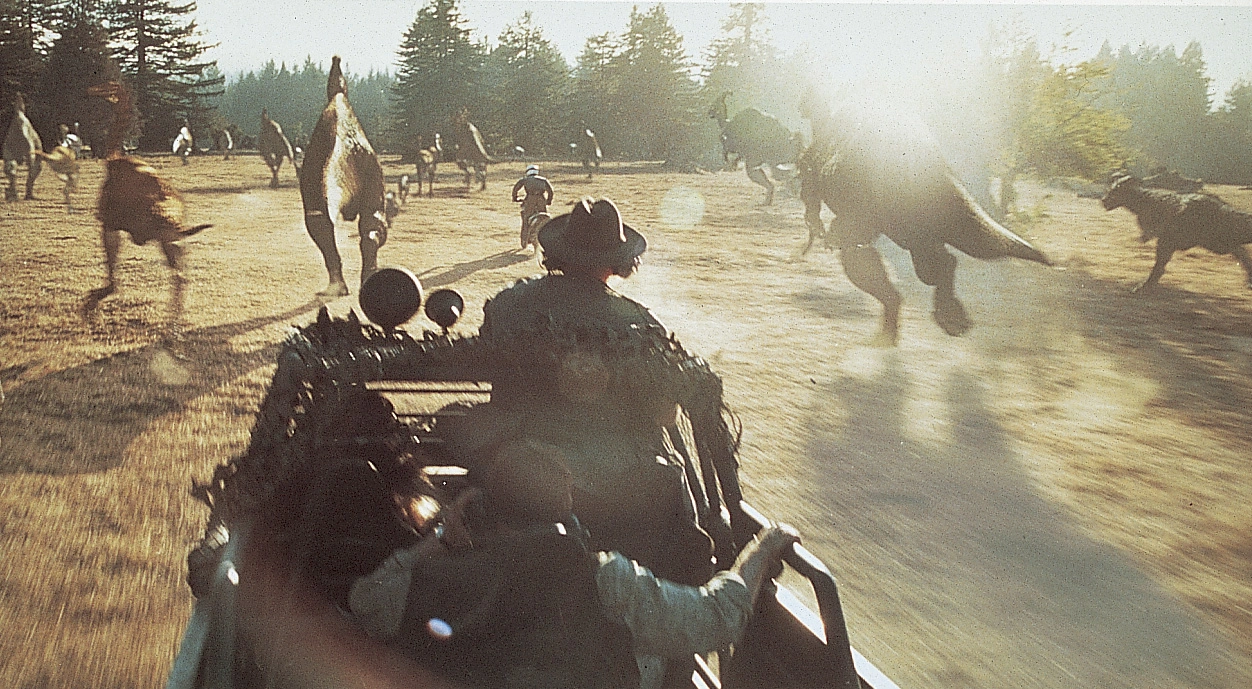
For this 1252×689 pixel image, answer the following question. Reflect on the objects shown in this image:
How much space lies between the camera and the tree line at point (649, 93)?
19.0 m

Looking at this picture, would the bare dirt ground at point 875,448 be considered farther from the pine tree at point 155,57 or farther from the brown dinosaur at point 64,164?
the pine tree at point 155,57

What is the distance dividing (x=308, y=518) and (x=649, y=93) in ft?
162

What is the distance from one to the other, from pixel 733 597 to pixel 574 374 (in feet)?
2.99

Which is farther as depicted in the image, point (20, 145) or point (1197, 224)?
point (20, 145)

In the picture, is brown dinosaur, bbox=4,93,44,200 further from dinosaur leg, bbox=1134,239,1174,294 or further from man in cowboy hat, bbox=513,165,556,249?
dinosaur leg, bbox=1134,239,1174,294

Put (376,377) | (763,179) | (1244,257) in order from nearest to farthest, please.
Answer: (376,377)
(1244,257)
(763,179)

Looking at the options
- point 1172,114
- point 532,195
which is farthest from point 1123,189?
point 1172,114

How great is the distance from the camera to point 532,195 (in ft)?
52.5

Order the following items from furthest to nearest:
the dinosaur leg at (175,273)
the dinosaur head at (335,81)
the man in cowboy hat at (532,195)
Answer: the man in cowboy hat at (532,195) → the dinosaur head at (335,81) → the dinosaur leg at (175,273)

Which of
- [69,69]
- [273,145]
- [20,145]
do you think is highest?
[69,69]

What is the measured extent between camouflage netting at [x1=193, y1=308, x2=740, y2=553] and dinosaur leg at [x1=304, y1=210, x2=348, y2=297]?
8.86 m

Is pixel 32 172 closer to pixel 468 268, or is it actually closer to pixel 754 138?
pixel 468 268

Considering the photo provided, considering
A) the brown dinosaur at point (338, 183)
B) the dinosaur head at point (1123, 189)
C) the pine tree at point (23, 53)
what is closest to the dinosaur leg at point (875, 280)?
the brown dinosaur at point (338, 183)

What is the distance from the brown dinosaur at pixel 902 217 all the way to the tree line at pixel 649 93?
8327 millimetres
